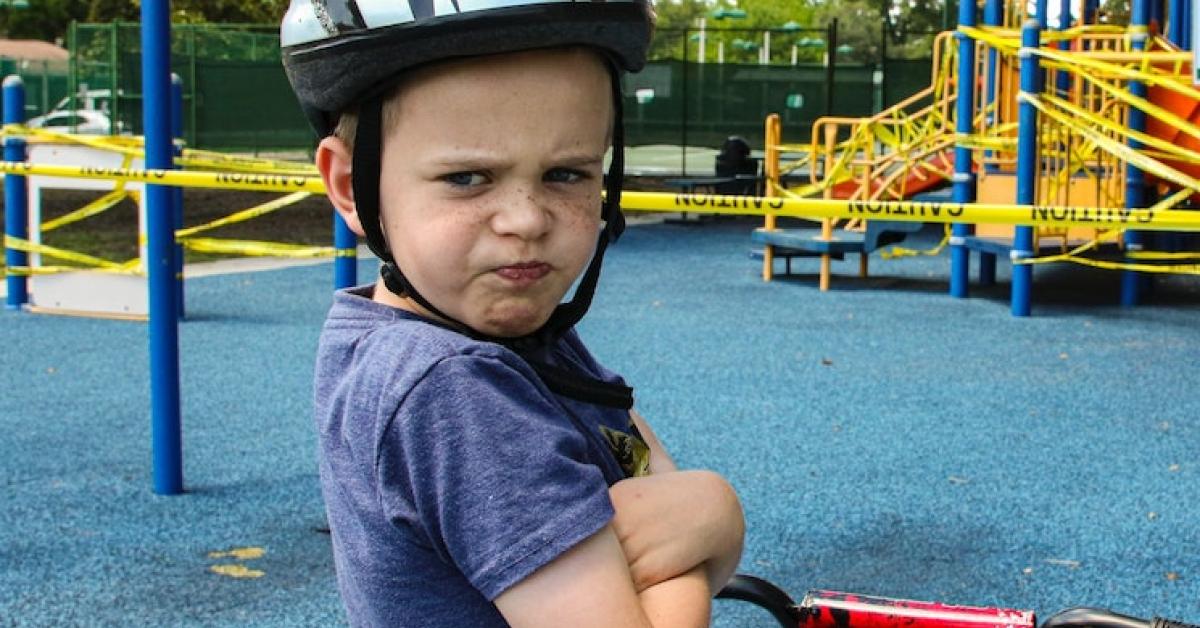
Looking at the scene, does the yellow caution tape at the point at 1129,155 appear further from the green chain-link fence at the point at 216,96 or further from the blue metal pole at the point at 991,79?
the green chain-link fence at the point at 216,96

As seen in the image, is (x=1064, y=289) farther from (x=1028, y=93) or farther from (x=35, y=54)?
(x=35, y=54)

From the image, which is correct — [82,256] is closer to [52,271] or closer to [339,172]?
[52,271]

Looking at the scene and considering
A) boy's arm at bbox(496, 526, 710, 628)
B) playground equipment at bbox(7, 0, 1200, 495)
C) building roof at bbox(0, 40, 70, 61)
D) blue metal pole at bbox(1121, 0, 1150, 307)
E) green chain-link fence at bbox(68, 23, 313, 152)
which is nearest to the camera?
boy's arm at bbox(496, 526, 710, 628)

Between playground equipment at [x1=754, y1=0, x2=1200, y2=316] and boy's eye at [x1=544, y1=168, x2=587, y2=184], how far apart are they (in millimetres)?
7398

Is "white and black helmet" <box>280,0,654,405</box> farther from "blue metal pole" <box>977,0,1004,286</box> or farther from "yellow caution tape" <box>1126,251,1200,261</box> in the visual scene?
"blue metal pole" <box>977,0,1004,286</box>

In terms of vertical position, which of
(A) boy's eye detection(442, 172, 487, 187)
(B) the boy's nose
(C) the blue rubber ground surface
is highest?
(A) boy's eye detection(442, 172, 487, 187)

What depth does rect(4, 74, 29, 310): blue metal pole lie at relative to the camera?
10102 mm

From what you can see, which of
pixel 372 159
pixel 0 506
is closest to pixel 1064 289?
pixel 0 506

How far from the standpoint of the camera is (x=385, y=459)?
1250mm

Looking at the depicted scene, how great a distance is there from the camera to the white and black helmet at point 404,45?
4.14 feet

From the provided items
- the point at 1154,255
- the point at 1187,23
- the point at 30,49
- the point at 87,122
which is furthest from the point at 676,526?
the point at 30,49

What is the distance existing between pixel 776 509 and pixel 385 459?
385 centimetres

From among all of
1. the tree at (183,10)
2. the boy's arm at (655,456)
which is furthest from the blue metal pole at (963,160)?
the tree at (183,10)

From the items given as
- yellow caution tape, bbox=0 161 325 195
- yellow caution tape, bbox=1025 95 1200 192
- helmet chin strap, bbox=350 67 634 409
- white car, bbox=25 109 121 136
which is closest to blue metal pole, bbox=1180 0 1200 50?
yellow caution tape, bbox=1025 95 1200 192
